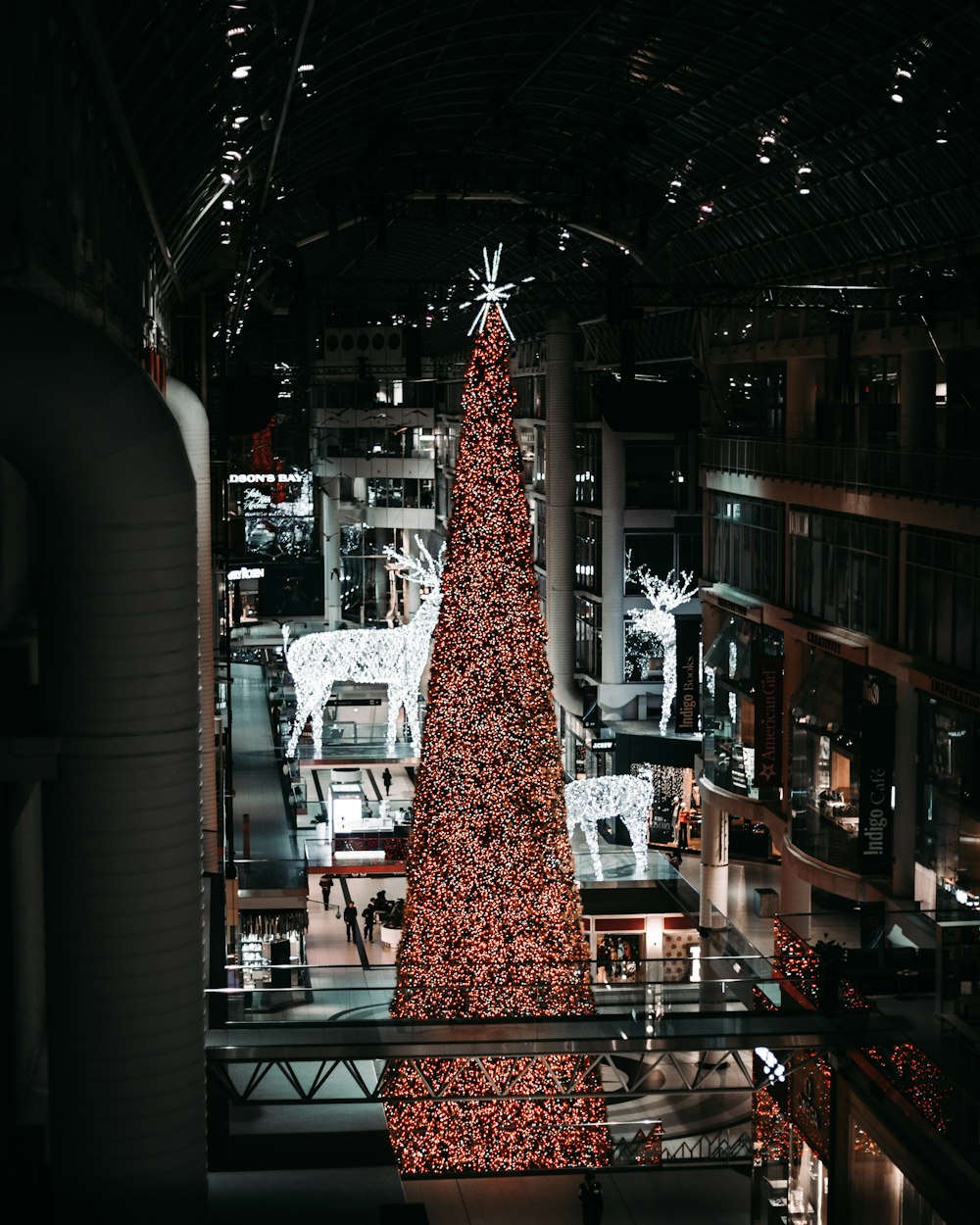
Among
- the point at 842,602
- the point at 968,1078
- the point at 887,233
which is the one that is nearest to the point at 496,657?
the point at 968,1078

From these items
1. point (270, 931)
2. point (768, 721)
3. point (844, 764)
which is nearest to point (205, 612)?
point (270, 931)

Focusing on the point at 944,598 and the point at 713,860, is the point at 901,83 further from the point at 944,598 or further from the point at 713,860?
the point at 713,860

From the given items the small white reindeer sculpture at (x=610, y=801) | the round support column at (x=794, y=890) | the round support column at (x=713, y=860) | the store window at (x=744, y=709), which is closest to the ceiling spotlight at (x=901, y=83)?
the store window at (x=744, y=709)

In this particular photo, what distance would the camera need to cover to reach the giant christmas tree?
19953mm

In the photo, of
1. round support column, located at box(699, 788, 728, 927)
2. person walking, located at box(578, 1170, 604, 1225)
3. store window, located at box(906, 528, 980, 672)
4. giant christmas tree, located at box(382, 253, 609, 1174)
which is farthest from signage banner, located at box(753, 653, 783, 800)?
person walking, located at box(578, 1170, 604, 1225)

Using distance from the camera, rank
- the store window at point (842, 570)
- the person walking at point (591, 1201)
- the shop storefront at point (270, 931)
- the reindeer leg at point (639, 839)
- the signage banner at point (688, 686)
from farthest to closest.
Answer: the signage banner at point (688, 686) < the reindeer leg at point (639, 839) < the shop storefront at point (270, 931) < the store window at point (842, 570) < the person walking at point (591, 1201)

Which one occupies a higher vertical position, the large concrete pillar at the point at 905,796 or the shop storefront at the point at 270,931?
the large concrete pillar at the point at 905,796

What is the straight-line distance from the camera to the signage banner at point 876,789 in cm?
3092

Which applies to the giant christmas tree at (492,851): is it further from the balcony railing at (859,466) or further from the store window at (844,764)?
the store window at (844,764)

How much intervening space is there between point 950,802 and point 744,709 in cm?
1134

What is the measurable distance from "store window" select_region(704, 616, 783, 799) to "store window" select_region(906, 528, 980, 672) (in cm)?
721

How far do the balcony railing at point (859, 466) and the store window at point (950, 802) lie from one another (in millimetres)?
3719

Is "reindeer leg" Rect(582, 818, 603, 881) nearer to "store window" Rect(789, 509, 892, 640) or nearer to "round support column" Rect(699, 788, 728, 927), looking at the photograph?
"round support column" Rect(699, 788, 728, 927)

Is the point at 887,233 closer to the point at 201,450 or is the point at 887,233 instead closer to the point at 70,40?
the point at 201,450
